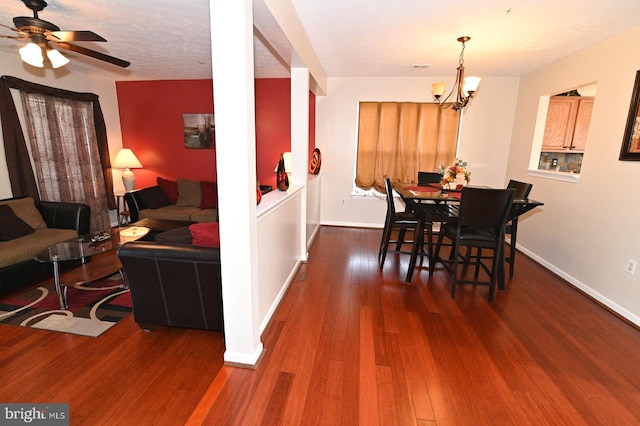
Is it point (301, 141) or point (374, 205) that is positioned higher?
point (301, 141)

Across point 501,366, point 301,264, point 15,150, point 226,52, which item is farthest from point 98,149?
point 501,366

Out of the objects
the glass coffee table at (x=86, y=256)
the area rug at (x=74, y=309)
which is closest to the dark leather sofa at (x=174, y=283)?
the area rug at (x=74, y=309)

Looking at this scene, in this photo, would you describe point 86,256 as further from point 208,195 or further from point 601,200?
point 601,200

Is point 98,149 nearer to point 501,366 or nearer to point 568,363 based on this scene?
point 501,366

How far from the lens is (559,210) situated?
11.5ft

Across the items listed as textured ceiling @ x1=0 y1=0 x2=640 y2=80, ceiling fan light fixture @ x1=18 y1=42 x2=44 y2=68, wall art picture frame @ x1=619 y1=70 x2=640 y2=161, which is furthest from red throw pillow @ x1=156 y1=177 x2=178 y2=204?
wall art picture frame @ x1=619 y1=70 x2=640 y2=161

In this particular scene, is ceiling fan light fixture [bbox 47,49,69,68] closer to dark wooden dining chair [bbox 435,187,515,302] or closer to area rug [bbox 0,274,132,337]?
area rug [bbox 0,274,132,337]

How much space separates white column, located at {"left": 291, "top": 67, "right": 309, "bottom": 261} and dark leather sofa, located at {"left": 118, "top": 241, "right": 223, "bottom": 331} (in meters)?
1.66

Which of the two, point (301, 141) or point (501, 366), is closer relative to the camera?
point (501, 366)

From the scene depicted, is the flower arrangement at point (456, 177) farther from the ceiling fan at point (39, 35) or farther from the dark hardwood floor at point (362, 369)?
the ceiling fan at point (39, 35)

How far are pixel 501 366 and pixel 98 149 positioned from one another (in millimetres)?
5897

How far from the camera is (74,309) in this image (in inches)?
99.0

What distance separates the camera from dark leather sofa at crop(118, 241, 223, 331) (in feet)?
6.35

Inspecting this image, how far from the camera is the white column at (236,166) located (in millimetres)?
1503
